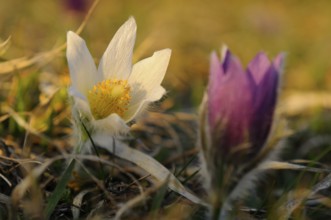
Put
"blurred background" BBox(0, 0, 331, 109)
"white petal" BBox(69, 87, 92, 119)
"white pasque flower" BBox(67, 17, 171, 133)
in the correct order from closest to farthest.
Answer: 1. "white petal" BBox(69, 87, 92, 119)
2. "white pasque flower" BBox(67, 17, 171, 133)
3. "blurred background" BBox(0, 0, 331, 109)

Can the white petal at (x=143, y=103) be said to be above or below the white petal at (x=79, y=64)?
below

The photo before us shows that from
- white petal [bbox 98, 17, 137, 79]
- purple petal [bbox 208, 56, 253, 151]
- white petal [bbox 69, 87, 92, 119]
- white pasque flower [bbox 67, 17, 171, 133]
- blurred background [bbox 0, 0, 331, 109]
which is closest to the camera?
purple petal [bbox 208, 56, 253, 151]

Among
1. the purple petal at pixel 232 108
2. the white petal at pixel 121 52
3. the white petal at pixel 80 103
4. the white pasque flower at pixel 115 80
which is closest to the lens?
the purple petal at pixel 232 108

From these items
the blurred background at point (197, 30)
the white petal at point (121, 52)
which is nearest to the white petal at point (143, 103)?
the white petal at point (121, 52)

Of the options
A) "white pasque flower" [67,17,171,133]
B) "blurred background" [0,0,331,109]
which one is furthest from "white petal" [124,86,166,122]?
"blurred background" [0,0,331,109]

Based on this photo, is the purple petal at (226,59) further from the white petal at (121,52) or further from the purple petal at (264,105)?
the white petal at (121,52)

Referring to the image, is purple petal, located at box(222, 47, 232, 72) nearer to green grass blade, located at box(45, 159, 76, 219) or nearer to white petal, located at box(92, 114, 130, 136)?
white petal, located at box(92, 114, 130, 136)

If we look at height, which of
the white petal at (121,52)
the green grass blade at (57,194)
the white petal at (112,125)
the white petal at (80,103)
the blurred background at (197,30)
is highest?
the white petal at (121,52)
